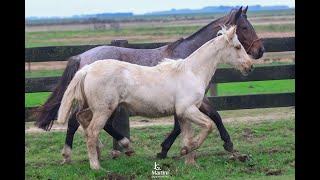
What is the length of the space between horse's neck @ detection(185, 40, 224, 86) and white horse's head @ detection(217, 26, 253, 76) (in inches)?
4.2

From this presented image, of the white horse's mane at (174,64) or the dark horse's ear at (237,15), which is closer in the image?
the white horse's mane at (174,64)

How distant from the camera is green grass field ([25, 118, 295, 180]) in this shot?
784 cm

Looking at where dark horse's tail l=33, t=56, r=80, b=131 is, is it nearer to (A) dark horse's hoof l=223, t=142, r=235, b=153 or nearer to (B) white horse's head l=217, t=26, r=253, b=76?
(B) white horse's head l=217, t=26, r=253, b=76

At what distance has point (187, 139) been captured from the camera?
8.21 metres

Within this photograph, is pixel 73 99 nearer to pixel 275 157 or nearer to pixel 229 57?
pixel 229 57

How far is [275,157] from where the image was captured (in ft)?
28.7

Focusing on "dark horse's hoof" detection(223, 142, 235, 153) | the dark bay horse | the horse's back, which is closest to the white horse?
the dark bay horse

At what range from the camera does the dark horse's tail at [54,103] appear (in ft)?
29.1

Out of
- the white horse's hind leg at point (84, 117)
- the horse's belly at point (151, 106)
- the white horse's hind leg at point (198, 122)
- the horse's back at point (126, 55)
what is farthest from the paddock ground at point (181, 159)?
the horse's back at point (126, 55)

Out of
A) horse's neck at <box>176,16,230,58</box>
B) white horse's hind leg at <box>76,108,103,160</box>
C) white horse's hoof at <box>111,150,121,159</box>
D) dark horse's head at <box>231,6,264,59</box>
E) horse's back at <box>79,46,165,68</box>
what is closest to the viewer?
→ white horse's hind leg at <box>76,108,103,160</box>

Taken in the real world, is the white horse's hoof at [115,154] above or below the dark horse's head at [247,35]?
below

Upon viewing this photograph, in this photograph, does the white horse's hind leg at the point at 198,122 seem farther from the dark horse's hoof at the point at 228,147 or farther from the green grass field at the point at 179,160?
the dark horse's hoof at the point at 228,147

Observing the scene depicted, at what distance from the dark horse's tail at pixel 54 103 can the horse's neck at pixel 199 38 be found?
1.55m

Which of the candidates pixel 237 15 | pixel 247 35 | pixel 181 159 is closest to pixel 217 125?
pixel 181 159
